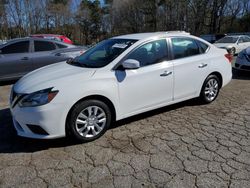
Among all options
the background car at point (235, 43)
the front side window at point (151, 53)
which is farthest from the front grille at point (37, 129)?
the background car at point (235, 43)

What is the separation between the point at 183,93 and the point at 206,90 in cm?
73

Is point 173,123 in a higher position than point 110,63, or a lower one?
lower

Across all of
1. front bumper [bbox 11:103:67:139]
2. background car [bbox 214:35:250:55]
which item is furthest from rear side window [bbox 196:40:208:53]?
background car [bbox 214:35:250:55]

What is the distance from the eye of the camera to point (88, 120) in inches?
145

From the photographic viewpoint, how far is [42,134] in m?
3.45

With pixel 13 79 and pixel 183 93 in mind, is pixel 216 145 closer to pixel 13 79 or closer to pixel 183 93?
pixel 183 93

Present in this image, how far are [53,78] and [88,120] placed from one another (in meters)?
0.79

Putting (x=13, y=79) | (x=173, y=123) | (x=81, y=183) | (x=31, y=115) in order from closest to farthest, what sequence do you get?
(x=81, y=183)
(x=31, y=115)
(x=173, y=123)
(x=13, y=79)

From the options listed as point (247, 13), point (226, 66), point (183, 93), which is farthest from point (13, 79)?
point (247, 13)

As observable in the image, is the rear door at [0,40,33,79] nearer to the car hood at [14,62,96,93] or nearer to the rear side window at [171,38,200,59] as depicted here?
the car hood at [14,62,96,93]

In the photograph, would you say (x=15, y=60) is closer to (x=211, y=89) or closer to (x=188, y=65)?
(x=188, y=65)

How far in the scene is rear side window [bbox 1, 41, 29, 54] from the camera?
7.52 meters

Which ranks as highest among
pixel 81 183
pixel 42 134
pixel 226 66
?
pixel 226 66

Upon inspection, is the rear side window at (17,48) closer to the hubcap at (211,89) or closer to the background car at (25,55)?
the background car at (25,55)
